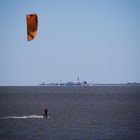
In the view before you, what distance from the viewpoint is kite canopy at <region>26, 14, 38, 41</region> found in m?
25.0

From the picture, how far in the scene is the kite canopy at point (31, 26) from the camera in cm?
2503

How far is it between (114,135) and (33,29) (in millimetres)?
17473

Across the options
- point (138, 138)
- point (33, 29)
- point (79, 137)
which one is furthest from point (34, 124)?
point (33, 29)

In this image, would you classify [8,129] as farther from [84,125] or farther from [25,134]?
[84,125]

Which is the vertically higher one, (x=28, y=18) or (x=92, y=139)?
(x=28, y=18)

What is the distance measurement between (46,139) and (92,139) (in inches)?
169

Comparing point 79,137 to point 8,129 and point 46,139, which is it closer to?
point 46,139

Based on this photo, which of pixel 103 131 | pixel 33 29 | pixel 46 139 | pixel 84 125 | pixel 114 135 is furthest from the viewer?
pixel 84 125

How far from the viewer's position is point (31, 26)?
2512 cm

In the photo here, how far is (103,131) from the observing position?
135 feet

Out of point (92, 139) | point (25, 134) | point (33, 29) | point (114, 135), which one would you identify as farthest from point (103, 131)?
point (33, 29)

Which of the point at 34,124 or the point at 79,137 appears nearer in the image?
the point at 79,137

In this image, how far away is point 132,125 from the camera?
46844mm

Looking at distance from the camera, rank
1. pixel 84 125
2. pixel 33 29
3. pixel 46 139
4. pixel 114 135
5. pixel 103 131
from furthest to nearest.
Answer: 1. pixel 84 125
2. pixel 103 131
3. pixel 114 135
4. pixel 46 139
5. pixel 33 29
